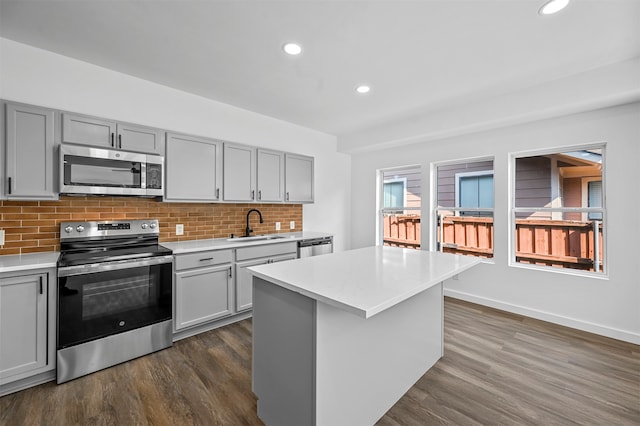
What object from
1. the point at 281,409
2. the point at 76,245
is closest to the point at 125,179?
the point at 76,245

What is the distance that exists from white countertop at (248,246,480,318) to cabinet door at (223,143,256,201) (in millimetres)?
1614

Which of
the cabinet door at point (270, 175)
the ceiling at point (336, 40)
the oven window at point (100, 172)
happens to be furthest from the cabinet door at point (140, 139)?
the cabinet door at point (270, 175)

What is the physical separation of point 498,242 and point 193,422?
3.74 metres

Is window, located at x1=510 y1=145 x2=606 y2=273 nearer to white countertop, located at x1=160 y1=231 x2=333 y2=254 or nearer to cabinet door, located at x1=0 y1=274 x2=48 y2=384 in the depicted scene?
white countertop, located at x1=160 y1=231 x2=333 y2=254

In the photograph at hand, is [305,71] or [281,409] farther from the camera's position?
[305,71]

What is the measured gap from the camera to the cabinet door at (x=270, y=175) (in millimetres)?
3691

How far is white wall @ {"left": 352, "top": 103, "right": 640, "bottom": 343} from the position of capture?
2805 mm

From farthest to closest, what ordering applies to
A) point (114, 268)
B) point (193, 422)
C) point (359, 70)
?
point (359, 70)
point (114, 268)
point (193, 422)

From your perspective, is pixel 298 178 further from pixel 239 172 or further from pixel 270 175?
pixel 239 172

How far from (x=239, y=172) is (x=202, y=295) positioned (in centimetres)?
145

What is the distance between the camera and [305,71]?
2.76 meters

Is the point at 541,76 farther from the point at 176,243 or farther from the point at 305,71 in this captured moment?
the point at 176,243

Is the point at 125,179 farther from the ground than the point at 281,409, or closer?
farther from the ground

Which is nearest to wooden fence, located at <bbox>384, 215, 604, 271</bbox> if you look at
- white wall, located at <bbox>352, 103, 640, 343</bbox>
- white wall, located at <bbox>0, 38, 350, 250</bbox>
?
white wall, located at <bbox>352, 103, 640, 343</bbox>
